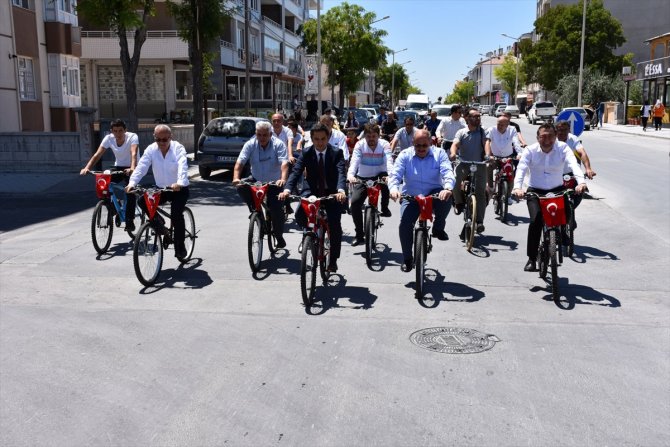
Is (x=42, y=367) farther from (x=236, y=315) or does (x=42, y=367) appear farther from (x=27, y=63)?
(x=27, y=63)

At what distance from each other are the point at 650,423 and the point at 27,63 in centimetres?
2700

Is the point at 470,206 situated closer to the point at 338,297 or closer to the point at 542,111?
the point at 338,297

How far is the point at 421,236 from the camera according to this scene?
7449 millimetres

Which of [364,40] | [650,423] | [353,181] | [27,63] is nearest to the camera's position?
[650,423]

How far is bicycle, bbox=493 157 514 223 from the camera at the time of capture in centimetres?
1191

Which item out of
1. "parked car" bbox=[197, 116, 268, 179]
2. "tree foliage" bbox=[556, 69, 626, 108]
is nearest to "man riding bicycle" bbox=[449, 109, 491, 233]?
"parked car" bbox=[197, 116, 268, 179]

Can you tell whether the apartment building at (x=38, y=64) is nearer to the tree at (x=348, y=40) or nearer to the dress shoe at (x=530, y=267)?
A: the dress shoe at (x=530, y=267)

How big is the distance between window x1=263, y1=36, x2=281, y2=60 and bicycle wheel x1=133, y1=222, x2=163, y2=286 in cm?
5074

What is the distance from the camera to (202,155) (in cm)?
1959

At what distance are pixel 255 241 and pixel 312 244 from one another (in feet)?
5.25

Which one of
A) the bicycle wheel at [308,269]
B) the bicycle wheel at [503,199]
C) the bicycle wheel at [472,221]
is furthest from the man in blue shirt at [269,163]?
the bicycle wheel at [503,199]

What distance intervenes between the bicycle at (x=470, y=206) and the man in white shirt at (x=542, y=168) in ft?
6.09

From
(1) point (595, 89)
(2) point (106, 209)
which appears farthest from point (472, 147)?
(1) point (595, 89)

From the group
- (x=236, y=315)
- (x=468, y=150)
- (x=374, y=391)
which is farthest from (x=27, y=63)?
(x=374, y=391)
